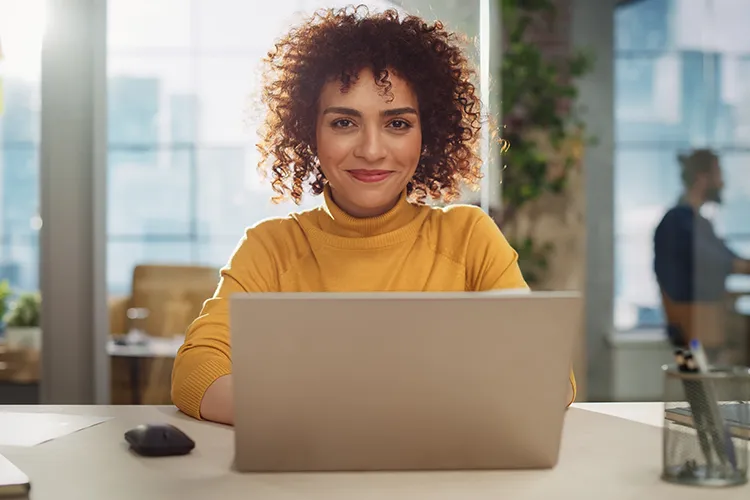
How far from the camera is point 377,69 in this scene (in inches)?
73.4

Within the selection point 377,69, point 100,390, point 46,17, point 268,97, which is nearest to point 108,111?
point 46,17

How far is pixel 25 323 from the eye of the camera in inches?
143

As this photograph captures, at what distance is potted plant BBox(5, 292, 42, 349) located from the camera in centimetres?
360

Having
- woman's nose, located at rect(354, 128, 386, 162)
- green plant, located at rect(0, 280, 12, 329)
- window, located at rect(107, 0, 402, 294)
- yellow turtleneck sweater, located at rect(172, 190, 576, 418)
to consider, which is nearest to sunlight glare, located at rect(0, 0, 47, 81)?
window, located at rect(107, 0, 402, 294)

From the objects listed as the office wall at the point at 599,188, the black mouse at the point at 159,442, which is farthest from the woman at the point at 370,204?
the office wall at the point at 599,188

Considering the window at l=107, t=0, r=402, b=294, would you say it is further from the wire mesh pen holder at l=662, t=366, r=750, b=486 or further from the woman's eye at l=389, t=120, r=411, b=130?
the wire mesh pen holder at l=662, t=366, r=750, b=486

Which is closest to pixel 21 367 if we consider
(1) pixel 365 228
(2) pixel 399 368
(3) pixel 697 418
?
(1) pixel 365 228

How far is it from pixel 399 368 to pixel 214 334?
2.29 ft

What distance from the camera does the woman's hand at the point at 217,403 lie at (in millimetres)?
1431

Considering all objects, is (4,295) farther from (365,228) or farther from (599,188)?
(599,188)

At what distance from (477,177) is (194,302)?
173 centimetres

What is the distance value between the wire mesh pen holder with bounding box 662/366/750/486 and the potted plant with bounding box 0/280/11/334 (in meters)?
3.04

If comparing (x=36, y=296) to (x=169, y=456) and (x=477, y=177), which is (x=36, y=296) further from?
(x=169, y=456)

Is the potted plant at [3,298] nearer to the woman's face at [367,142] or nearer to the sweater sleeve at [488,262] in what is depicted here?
the woman's face at [367,142]
